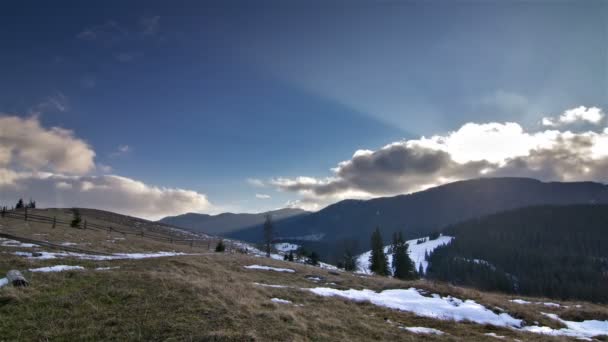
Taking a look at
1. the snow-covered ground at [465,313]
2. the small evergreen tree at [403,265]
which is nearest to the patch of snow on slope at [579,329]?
the snow-covered ground at [465,313]

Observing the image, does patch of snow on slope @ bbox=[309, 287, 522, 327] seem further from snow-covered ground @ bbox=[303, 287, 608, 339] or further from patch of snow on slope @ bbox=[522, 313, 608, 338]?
patch of snow on slope @ bbox=[522, 313, 608, 338]

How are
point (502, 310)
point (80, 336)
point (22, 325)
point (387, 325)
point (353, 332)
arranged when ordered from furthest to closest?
point (502, 310) → point (387, 325) → point (353, 332) → point (22, 325) → point (80, 336)

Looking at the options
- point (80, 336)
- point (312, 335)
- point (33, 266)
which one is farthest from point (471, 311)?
point (33, 266)

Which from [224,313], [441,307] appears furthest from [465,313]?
[224,313]

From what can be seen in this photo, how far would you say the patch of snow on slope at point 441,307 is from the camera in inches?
626

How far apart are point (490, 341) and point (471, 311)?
5.71 metres

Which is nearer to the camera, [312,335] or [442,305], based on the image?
[312,335]

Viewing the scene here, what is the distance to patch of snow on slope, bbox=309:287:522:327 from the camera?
15.9 metres

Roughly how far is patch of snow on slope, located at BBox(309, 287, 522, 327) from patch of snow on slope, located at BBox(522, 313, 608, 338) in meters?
1.08

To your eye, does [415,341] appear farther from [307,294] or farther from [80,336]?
[80,336]

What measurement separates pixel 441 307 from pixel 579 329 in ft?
22.0

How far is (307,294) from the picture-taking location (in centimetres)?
1888

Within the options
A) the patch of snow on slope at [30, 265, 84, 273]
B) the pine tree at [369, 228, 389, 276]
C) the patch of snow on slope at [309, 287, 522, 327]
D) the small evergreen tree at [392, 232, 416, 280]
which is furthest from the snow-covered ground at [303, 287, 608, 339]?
the small evergreen tree at [392, 232, 416, 280]

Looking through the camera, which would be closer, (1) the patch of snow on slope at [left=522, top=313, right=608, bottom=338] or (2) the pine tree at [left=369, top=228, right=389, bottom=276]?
(1) the patch of snow on slope at [left=522, top=313, right=608, bottom=338]
